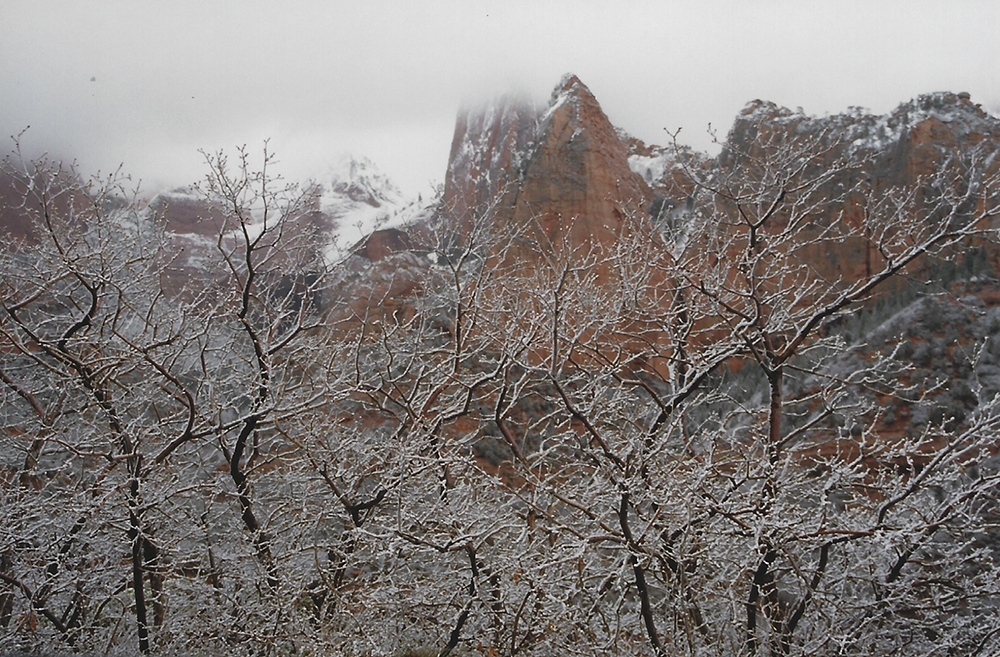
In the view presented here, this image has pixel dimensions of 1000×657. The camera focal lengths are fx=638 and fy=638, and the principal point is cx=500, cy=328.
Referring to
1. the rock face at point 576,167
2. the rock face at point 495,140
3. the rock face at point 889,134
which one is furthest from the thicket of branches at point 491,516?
the rock face at point 495,140

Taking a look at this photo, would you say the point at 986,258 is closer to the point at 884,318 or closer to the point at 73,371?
the point at 884,318

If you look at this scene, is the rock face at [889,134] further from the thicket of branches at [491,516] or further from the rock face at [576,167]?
the thicket of branches at [491,516]

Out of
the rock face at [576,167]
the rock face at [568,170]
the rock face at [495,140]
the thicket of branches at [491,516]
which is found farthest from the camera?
the rock face at [495,140]

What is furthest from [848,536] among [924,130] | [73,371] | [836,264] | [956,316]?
[924,130]

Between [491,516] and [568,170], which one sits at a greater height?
[568,170]

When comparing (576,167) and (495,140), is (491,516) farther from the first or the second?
(495,140)

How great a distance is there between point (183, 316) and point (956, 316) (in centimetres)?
1834

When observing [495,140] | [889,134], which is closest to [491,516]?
[889,134]

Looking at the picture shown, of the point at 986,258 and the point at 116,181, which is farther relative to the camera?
the point at 986,258

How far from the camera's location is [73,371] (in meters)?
5.16

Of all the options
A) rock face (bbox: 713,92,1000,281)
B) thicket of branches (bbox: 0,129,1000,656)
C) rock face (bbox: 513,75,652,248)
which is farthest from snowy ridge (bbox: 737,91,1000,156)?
thicket of branches (bbox: 0,129,1000,656)

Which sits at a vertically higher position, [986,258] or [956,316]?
[986,258]

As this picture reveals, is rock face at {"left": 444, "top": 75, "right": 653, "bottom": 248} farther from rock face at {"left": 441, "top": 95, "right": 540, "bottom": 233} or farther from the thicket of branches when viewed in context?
the thicket of branches

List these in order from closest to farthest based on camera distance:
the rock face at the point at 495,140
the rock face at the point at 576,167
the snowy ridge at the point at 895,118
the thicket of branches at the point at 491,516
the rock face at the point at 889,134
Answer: the thicket of branches at the point at 491,516
the rock face at the point at 889,134
the snowy ridge at the point at 895,118
the rock face at the point at 576,167
the rock face at the point at 495,140
